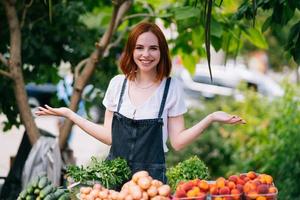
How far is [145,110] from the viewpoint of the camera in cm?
458

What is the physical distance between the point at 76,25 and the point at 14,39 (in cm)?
99

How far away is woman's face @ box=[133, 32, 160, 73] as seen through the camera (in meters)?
4.60

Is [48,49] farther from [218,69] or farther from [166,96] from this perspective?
[218,69]

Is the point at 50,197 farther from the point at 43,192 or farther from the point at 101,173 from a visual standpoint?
the point at 101,173

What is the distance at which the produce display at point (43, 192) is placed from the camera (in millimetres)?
4315

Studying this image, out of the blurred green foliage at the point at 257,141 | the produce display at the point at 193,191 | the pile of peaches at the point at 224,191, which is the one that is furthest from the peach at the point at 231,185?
the blurred green foliage at the point at 257,141

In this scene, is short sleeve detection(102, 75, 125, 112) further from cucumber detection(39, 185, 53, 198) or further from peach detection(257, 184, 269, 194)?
peach detection(257, 184, 269, 194)

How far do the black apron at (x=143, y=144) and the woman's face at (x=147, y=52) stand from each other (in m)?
0.16

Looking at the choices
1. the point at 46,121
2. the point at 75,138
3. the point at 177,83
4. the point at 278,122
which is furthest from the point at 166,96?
the point at 46,121

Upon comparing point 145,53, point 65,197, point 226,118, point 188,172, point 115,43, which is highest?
point 115,43

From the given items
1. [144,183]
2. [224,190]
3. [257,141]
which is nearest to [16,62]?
[144,183]

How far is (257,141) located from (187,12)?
4.02m

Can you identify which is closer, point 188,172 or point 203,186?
point 203,186

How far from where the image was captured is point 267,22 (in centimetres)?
552
